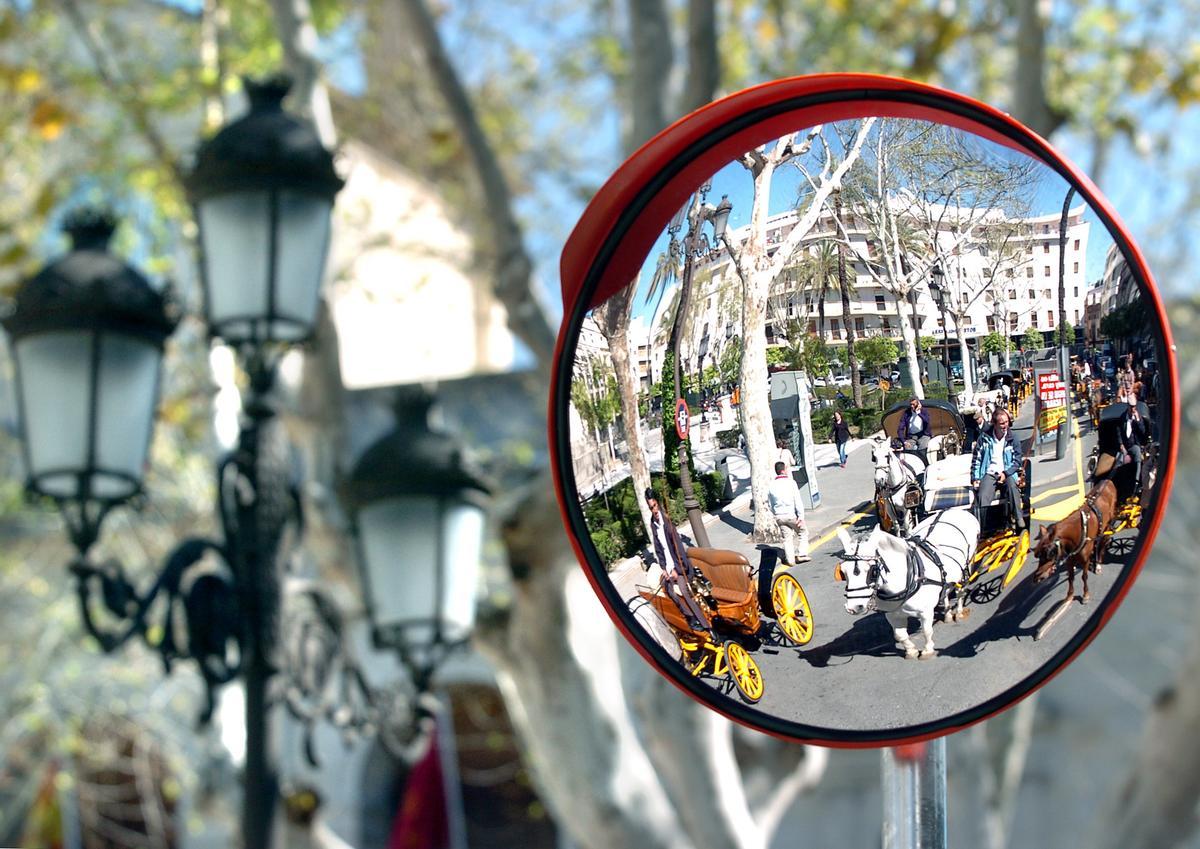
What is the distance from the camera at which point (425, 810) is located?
12.1m

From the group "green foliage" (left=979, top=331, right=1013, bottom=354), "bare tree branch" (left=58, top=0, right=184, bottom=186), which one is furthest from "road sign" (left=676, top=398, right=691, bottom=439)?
"bare tree branch" (left=58, top=0, right=184, bottom=186)

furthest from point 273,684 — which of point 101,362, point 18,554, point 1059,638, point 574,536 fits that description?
point 18,554

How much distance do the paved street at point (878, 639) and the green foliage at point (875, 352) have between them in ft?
0.19

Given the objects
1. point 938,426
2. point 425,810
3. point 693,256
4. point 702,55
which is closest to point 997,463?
point 938,426

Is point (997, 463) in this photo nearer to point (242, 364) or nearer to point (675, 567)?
point (675, 567)

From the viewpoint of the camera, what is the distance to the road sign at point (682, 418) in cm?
91

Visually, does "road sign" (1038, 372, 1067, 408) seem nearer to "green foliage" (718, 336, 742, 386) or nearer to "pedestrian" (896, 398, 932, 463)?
"pedestrian" (896, 398, 932, 463)

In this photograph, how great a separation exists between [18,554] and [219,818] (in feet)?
15.3

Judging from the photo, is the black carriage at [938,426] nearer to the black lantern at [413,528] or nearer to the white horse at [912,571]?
the white horse at [912,571]

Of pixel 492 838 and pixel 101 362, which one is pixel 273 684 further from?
pixel 492 838

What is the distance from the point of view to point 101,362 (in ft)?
9.24

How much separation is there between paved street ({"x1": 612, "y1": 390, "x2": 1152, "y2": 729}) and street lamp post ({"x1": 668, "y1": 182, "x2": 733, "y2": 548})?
0.02 m

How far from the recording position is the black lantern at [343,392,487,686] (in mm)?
3098

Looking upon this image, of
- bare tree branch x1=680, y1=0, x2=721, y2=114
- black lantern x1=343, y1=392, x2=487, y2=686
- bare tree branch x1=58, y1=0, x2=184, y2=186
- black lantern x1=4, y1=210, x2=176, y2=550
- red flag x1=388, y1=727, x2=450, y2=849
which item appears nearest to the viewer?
black lantern x1=4, y1=210, x2=176, y2=550
